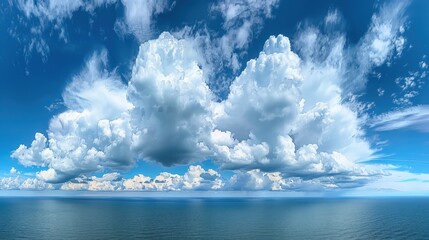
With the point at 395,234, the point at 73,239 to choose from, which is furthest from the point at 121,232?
the point at 395,234

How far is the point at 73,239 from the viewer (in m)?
102

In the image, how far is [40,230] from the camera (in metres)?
126

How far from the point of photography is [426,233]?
411 ft

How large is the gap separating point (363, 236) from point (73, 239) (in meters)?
125

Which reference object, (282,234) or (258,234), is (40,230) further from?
(282,234)

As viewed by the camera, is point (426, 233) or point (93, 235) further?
point (426, 233)

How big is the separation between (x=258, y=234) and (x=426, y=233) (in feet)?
279

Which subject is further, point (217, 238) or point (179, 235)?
point (179, 235)

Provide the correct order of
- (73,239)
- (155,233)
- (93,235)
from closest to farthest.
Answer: (73,239)
(93,235)
(155,233)

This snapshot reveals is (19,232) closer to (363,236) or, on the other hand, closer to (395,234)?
(363,236)

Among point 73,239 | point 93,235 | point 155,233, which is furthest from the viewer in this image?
point 155,233

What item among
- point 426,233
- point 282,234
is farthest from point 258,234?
point 426,233

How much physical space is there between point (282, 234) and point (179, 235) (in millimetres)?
47377

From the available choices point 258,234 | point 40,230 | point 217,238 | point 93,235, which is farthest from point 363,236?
point 40,230
